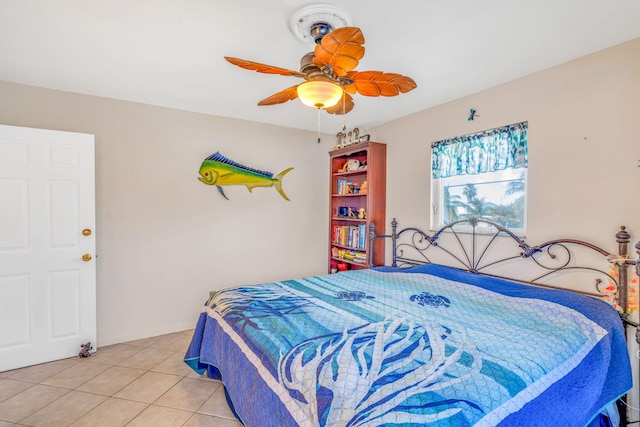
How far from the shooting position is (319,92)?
1542 millimetres

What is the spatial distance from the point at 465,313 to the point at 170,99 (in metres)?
3.02

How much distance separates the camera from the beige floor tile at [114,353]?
2557 mm

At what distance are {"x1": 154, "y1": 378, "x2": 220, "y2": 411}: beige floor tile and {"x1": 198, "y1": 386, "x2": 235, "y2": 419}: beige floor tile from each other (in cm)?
4

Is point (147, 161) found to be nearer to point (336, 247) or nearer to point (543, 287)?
point (336, 247)

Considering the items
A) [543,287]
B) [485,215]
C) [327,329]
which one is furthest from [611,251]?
[327,329]

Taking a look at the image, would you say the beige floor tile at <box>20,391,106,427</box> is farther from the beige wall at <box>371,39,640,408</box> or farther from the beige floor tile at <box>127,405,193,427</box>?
the beige wall at <box>371,39,640,408</box>

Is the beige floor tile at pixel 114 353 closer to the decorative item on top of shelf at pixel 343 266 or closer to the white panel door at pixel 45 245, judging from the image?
the white panel door at pixel 45 245

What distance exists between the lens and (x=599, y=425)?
5.03 feet

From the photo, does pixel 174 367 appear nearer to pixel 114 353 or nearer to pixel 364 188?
→ pixel 114 353

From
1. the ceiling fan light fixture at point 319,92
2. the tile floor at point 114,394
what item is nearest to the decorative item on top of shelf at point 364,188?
the ceiling fan light fixture at point 319,92

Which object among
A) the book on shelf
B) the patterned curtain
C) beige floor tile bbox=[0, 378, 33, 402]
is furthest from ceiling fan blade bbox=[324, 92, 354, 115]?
beige floor tile bbox=[0, 378, 33, 402]

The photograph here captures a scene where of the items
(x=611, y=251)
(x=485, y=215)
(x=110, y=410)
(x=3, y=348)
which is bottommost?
(x=110, y=410)

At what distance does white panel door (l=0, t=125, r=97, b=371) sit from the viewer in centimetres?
237

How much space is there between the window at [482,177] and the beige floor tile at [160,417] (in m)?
2.51
